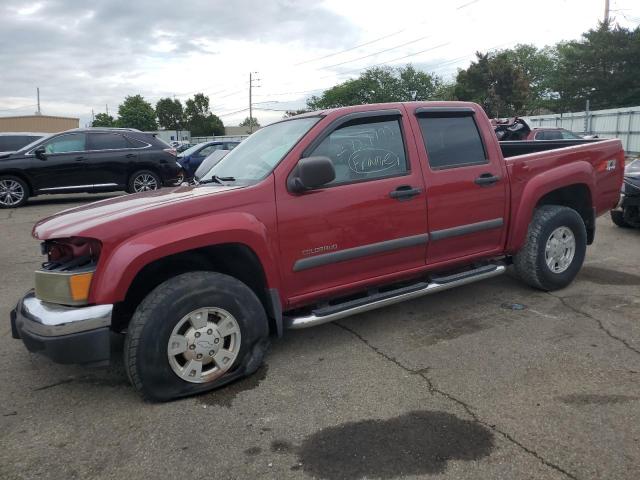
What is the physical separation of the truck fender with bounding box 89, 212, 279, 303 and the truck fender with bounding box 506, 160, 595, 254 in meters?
2.37

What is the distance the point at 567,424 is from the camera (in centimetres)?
290

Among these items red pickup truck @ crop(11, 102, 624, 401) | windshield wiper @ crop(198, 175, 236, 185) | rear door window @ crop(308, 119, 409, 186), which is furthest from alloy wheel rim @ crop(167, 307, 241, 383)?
rear door window @ crop(308, 119, 409, 186)

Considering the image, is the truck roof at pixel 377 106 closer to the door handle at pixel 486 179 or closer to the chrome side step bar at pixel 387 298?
the door handle at pixel 486 179

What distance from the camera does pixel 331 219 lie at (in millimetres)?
3707

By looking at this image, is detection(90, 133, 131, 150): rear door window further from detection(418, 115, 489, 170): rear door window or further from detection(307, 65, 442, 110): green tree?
detection(307, 65, 442, 110): green tree

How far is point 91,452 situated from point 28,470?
0.95 ft

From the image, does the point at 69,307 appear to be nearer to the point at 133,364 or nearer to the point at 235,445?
the point at 133,364

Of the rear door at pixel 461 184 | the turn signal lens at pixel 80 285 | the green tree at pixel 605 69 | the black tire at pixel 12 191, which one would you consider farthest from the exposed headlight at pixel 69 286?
the green tree at pixel 605 69

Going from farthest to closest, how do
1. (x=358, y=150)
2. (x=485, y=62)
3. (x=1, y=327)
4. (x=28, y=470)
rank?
1. (x=485, y=62)
2. (x=1, y=327)
3. (x=358, y=150)
4. (x=28, y=470)

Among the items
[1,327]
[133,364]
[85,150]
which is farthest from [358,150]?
[85,150]

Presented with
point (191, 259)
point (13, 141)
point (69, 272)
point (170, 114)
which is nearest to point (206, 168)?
point (191, 259)

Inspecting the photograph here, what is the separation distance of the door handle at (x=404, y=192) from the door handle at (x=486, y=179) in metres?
0.68

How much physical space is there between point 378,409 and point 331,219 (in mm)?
1294

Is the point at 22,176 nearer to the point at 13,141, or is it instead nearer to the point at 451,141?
the point at 13,141
